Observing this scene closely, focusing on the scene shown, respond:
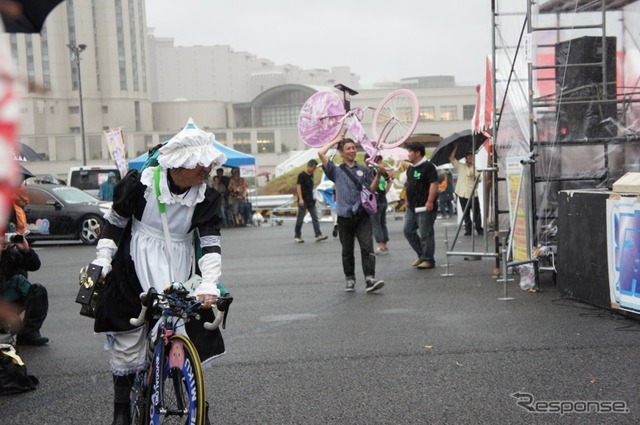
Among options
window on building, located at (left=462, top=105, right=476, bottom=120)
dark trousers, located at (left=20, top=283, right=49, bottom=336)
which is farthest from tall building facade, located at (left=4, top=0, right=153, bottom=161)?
dark trousers, located at (left=20, top=283, right=49, bottom=336)

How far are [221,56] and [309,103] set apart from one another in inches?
4348

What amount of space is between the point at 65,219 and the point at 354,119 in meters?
9.48

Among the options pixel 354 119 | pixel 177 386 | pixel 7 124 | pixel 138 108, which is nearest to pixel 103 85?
pixel 138 108

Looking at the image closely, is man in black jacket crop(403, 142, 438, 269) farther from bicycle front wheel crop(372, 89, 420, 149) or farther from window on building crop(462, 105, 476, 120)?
window on building crop(462, 105, 476, 120)

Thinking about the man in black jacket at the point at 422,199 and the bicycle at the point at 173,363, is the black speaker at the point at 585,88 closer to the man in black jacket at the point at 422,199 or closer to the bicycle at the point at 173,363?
the man in black jacket at the point at 422,199

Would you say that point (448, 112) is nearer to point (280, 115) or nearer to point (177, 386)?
point (280, 115)

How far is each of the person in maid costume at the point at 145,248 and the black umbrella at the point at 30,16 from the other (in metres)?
2.71

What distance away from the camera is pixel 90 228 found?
2050 centimetres

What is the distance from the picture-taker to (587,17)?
454 inches

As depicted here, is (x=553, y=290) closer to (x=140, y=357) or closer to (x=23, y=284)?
(x=23, y=284)

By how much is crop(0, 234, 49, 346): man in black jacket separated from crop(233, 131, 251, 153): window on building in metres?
77.8

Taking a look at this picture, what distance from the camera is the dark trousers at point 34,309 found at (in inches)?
302

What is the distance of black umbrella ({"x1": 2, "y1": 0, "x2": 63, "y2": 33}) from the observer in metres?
1.39

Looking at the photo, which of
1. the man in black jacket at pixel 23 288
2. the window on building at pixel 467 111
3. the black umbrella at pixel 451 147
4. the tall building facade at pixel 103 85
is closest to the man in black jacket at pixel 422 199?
the black umbrella at pixel 451 147
